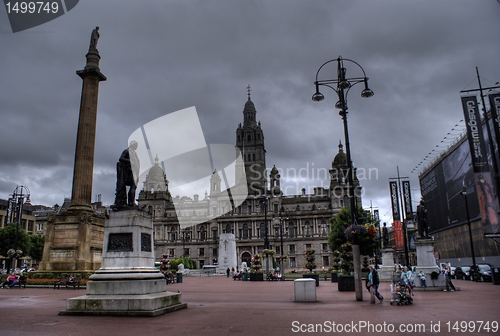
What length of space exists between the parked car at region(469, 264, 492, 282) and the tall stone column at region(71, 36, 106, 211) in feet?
94.2

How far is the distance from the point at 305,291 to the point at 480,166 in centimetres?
1989

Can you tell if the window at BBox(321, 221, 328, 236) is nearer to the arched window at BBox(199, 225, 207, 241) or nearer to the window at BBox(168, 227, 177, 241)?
the arched window at BBox(199, 225, 207, 241)

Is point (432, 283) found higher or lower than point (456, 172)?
lower

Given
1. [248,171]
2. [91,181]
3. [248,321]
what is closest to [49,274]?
[91,181]

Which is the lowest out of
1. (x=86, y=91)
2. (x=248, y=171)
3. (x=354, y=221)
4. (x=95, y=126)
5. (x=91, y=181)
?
(x=354, y=221)

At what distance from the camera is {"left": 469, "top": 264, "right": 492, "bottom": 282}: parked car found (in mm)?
28891

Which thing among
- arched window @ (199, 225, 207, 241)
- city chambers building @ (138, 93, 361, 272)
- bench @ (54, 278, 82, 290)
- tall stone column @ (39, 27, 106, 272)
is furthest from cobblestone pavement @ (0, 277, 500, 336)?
arched window @ (199, 225, 207, 241)

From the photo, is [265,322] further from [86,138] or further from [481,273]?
[481,273]

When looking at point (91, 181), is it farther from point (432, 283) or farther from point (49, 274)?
point (432, 283)

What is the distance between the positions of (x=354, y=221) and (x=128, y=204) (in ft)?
26.3

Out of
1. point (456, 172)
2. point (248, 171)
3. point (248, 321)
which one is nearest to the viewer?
point (248, 321)

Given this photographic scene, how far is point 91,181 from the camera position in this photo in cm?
2536

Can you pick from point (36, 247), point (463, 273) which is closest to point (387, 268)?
point (463, 273)

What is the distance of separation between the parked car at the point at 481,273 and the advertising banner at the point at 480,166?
3736 mm
